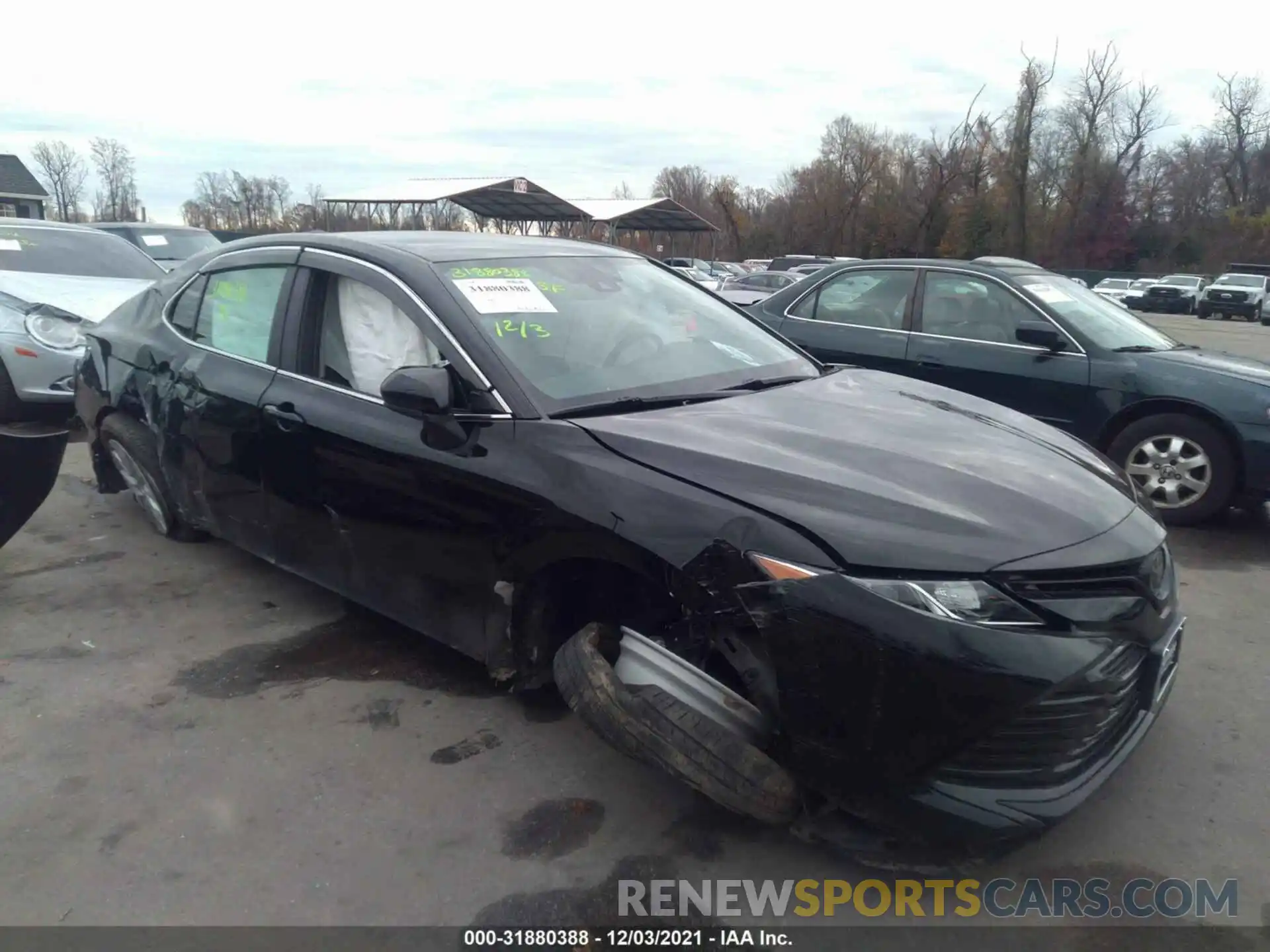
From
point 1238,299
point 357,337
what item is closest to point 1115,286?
point 1238,299

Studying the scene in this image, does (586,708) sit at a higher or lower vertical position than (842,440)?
lower

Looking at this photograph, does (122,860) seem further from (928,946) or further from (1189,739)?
(1189,739)

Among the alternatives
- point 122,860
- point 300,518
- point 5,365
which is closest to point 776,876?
point 122,860

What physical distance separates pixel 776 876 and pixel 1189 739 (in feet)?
5.37

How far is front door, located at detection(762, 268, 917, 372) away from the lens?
6.45 meters

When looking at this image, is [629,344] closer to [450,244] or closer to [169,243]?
[450,244]

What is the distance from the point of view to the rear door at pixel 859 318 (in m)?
6.45

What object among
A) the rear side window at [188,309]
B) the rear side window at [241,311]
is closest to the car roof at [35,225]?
the rear side window at [188,309]

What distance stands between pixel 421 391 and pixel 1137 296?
41.4 metres

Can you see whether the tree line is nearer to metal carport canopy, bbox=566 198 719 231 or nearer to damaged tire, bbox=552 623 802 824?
metal carport canopy, bbox=566 198 719 231

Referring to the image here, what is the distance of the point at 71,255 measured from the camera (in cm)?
830

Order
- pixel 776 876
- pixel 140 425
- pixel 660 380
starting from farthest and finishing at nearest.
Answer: pixel 140 425 < pixel 660 380 < pixel 776 876

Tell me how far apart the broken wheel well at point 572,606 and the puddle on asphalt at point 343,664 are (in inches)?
19.8

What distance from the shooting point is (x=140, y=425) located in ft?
14.9
